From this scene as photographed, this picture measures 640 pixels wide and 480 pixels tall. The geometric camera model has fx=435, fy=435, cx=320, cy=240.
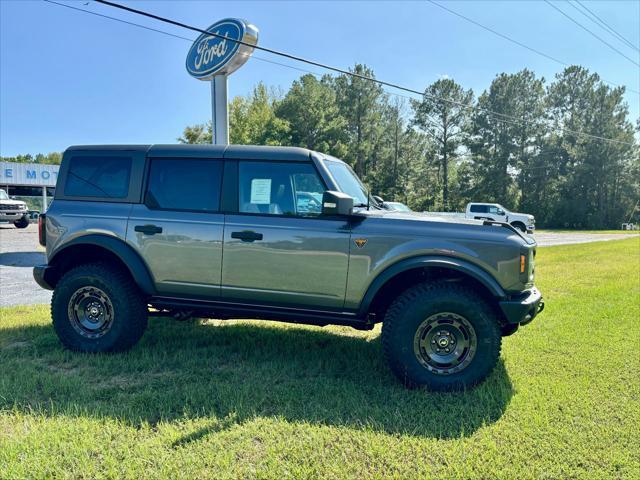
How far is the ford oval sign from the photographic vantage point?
10344 mm

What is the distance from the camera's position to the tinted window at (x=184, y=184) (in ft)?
13.8

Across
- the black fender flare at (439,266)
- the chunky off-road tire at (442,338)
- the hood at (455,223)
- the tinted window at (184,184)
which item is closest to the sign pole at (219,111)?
the tinted window at (184,184)

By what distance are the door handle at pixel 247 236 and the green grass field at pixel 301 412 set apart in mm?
1206

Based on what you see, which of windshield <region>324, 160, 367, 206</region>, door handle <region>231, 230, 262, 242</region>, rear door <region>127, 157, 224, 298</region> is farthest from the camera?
windshield <region>324, 160, 367, 206</region>

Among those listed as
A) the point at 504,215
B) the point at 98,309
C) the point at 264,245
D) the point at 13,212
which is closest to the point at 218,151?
the point at 264,245

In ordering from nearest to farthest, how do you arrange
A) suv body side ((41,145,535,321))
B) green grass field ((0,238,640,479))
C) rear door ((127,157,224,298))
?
green grass field ((0,238,640,479)) < suv body side ((41,145,535,321)) < rear door ((127,157,224,298))

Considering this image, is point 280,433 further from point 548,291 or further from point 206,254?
point 548,291

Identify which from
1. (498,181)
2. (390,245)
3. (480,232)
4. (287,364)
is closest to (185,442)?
(287,364)

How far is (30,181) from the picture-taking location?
1425 inches

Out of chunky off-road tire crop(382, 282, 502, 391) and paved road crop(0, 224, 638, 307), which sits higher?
chunky off-road tire crop(382, 282, 502, 391)

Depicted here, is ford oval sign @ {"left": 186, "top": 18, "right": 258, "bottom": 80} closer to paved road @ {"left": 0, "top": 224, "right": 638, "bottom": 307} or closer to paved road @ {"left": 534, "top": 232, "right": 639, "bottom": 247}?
paved road @ {"left": 0, "top": 224, "right": 638, "bottom": 307}

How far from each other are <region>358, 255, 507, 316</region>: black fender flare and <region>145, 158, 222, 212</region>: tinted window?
5.50 feet

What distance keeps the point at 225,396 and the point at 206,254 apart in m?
1.31

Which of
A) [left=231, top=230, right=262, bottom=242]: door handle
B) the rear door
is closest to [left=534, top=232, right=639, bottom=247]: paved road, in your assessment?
[left=231, top=230, right=262, bottom=242]: door handle
